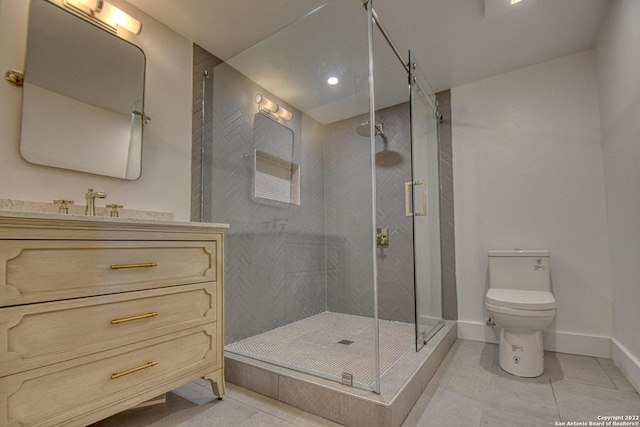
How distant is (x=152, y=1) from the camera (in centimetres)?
177

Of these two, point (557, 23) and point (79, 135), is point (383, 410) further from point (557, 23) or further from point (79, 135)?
point (557, 23)

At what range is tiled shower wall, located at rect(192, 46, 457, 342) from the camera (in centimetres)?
225

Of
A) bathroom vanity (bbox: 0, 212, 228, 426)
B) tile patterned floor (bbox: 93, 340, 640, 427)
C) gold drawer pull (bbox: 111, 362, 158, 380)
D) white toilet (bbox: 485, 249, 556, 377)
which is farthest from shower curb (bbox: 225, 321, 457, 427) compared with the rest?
gold drawer pull (bbox: 111, 362, 158, 380)

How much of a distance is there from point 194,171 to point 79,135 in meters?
0.67

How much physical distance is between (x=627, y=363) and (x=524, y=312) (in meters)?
0.67

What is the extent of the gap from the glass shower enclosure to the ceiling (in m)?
0.04

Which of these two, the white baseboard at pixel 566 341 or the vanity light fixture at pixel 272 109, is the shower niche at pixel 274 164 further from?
the white baseboard at pixel 566 341

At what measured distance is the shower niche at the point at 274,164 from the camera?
2508 millimetres

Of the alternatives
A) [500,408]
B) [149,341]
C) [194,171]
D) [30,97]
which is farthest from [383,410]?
[30,97]

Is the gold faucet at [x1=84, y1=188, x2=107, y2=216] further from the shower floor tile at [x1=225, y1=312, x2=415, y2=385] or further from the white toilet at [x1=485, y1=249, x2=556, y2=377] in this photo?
the white toilet at [x1=485, y1=249, x2=556, y2=377]

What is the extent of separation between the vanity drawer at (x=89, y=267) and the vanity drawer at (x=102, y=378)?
0.24 metres

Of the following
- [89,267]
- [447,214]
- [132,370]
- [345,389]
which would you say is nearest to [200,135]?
[89,267]

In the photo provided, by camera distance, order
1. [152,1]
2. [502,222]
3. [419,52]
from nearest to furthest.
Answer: [152,1]
[419,52]
[502,222]

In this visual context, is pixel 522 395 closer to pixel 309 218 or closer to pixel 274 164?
pixel 309 218
